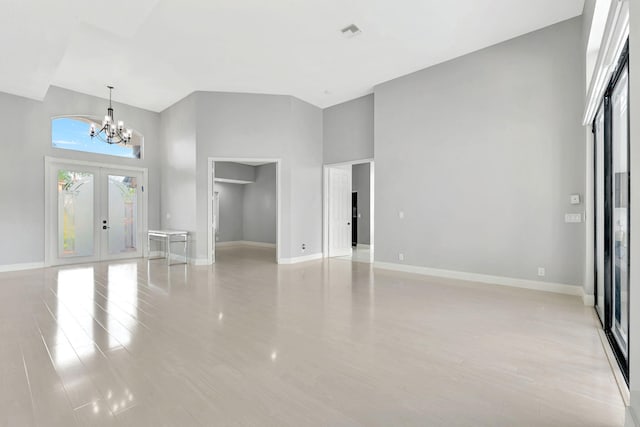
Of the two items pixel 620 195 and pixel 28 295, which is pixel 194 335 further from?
pixel 620 195

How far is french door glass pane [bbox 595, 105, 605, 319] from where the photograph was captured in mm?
3422

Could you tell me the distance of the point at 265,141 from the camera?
23.5 ft

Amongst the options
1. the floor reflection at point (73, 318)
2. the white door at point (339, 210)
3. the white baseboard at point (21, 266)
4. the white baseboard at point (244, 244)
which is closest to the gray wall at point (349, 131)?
the white door at point (339, 210)

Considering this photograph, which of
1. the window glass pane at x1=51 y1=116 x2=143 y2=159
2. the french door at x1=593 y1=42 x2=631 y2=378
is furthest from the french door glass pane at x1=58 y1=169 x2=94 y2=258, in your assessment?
the french door at x1=593 y1=42 x2=631 y2=378

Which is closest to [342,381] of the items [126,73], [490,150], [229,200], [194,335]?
[194,335]

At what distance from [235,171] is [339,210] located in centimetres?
469

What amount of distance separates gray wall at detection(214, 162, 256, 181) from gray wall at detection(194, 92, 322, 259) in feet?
12.1

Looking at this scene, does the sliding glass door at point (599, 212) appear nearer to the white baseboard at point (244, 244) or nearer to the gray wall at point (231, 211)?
the white baseboard at point (244, 244)

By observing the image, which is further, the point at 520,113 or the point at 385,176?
the point at 385,176

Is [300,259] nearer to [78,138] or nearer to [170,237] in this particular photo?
[170,237]

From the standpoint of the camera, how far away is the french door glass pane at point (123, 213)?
25.1 ft

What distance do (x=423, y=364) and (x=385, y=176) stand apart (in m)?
4.49

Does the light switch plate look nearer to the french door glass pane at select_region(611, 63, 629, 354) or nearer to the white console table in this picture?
the french door glass pane at select_region(611, 63, 629, 354)

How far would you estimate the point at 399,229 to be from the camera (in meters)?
6.22
